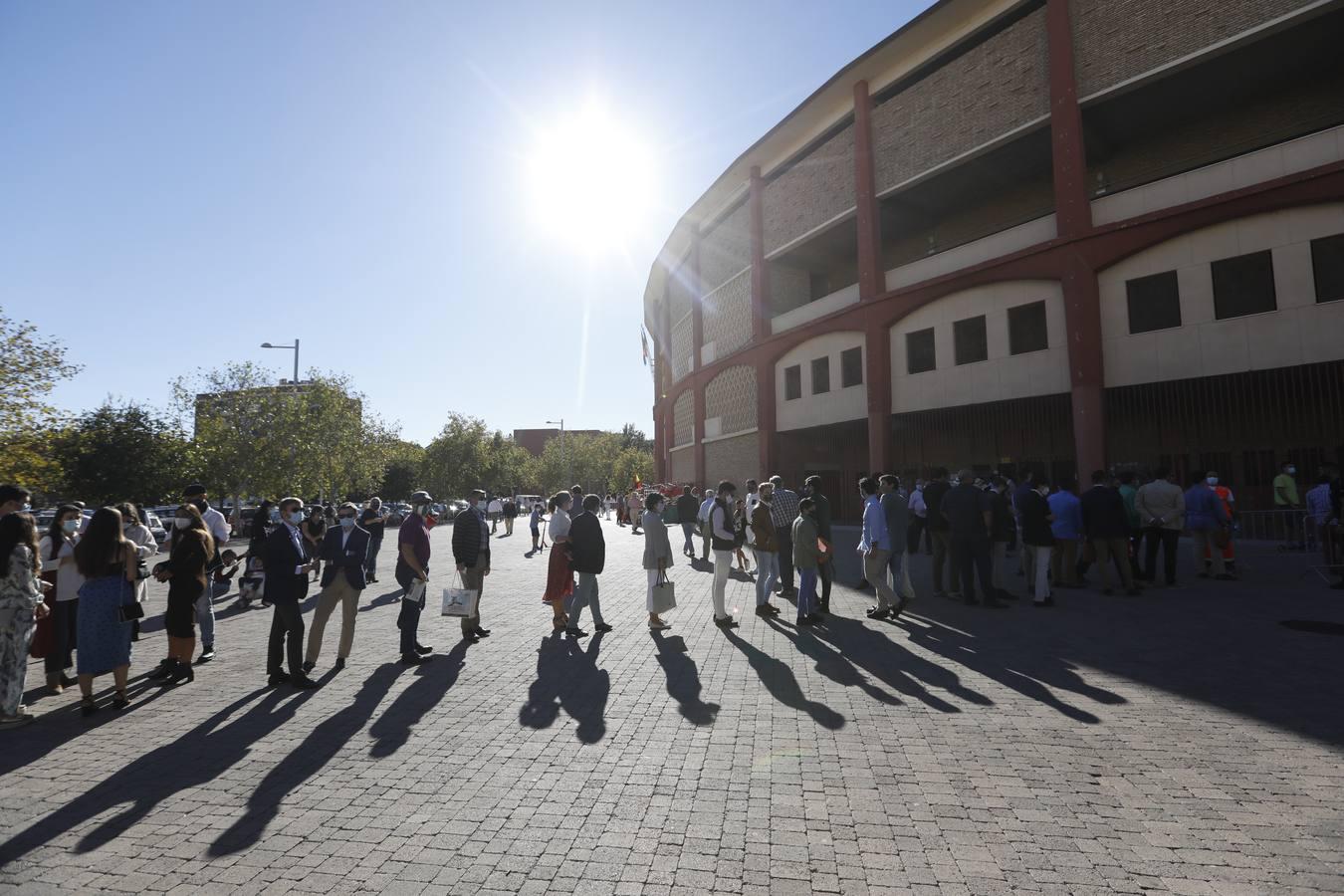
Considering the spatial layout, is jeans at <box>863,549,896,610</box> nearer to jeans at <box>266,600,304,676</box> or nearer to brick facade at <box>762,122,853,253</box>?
jeans at <box>266,600,304,676</box>

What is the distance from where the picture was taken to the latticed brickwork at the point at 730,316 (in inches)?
1236

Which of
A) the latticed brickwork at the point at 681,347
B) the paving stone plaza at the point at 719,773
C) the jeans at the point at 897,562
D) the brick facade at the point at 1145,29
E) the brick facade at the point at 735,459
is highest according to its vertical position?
the brick facade at the point at 1145,29

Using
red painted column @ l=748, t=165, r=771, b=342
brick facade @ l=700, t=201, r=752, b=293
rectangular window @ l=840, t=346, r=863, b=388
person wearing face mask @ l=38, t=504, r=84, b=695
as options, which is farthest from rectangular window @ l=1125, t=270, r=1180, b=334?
person wearing face mask @ l=38, t=504, r=84, b=695

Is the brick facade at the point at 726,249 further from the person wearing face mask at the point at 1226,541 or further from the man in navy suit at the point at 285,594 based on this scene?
the man in navy suit at the point at 285,594

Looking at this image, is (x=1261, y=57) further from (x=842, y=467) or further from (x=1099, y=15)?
(x=842, y=467)

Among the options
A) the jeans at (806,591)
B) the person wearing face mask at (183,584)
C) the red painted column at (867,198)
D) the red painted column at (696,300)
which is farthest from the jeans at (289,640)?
the red painted column at (696,300)

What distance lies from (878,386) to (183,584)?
2127 centimetres

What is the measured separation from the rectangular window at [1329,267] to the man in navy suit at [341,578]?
20.4 m

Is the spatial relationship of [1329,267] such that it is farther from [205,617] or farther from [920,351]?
[205,617]

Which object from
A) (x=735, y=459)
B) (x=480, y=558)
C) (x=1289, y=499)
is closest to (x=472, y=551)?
(x=480, y=558)

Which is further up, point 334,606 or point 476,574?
point 476,574

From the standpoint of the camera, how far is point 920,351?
22922 mm

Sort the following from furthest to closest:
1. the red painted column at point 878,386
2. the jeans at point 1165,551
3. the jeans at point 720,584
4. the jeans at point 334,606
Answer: the red painted column at point 878,386, the jeans at point 1165,551, the jeans at point 720,584, the jeans at point 334,606

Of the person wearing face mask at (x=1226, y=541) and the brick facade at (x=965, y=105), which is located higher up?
the brick facade at (x=965, y=105)
